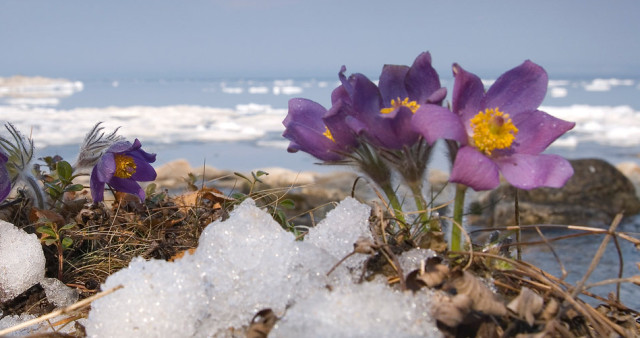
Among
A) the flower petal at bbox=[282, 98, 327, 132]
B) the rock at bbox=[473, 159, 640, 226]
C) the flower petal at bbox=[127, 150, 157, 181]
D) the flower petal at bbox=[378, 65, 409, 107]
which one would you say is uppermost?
the flower petal at bbox=[378, 65, 409, 107]

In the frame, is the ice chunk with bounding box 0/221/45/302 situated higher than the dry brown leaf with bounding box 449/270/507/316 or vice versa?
the dry brown leaf with bounding box 449/270/507/316

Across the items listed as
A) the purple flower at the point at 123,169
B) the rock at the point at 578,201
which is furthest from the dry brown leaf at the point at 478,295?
the rock at the point at 578,201

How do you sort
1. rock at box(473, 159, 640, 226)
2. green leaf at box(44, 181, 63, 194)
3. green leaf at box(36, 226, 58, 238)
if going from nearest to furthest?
green leaf at box(36, 226, 58, 238) < green leaf at box(44, 181, 63, 194) < rock at box(473, 159, 640, 226)

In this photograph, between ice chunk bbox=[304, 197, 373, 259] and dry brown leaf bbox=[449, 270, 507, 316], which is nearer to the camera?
dry brown leaf bbox=[449, 270, 507, 316]

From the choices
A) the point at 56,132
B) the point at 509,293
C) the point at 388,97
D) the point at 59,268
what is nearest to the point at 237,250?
the point at 388,97

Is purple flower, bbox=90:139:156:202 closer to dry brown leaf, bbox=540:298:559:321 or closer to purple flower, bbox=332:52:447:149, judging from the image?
purple flower, bbox=332:52:447:149

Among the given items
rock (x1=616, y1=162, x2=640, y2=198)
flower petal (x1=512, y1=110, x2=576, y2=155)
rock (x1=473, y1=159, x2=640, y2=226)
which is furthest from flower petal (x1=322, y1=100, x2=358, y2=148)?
rock (x1=616, y1=162, x2=640, y2=198)

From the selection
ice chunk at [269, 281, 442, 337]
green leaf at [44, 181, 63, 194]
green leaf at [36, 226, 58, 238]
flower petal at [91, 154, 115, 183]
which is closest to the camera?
ice chunk at [269, 281, 442, 337]

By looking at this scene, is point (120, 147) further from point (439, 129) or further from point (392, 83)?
point (439, 129)

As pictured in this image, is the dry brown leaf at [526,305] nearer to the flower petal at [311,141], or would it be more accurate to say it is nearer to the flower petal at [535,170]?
the flower petal at [535,170]
